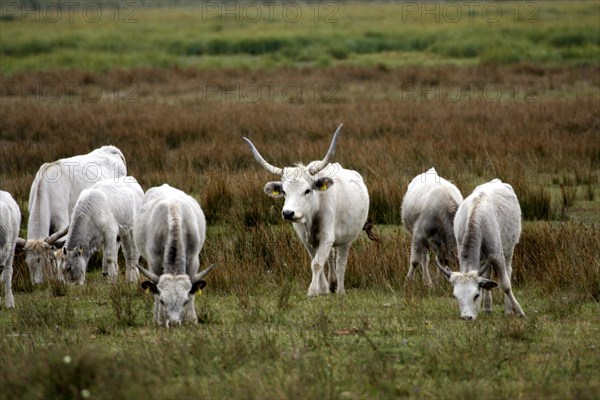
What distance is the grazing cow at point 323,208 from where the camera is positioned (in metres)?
10.2

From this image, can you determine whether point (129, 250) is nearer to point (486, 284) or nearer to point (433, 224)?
point (433, 224)

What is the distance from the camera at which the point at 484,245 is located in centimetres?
914

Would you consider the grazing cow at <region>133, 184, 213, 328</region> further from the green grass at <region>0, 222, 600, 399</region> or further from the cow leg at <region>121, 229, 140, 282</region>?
the cow leg at <region>121, 229, 140, 282</region>

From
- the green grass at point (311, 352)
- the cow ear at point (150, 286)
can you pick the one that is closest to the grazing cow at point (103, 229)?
the green grass at point (311, 352)

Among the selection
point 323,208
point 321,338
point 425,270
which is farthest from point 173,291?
point 425,270

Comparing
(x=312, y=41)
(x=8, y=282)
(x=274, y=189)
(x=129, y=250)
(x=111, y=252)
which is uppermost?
(x=274, y=189)

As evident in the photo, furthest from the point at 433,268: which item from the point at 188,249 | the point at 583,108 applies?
the point at 583,108

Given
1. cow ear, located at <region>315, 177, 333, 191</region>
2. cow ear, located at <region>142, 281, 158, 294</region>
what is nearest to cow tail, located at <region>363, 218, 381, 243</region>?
cow ear, located at <region>315, 177, 333, 191</region>

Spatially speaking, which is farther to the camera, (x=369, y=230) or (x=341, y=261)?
(x=369, y=230)

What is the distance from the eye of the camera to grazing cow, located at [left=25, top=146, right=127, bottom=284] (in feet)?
39.1

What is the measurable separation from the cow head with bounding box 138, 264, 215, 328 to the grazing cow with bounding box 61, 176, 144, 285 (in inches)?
121

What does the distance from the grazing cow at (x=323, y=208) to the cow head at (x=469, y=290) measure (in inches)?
80.0

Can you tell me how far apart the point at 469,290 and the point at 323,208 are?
252 centimetres

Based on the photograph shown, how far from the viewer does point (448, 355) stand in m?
7.19
